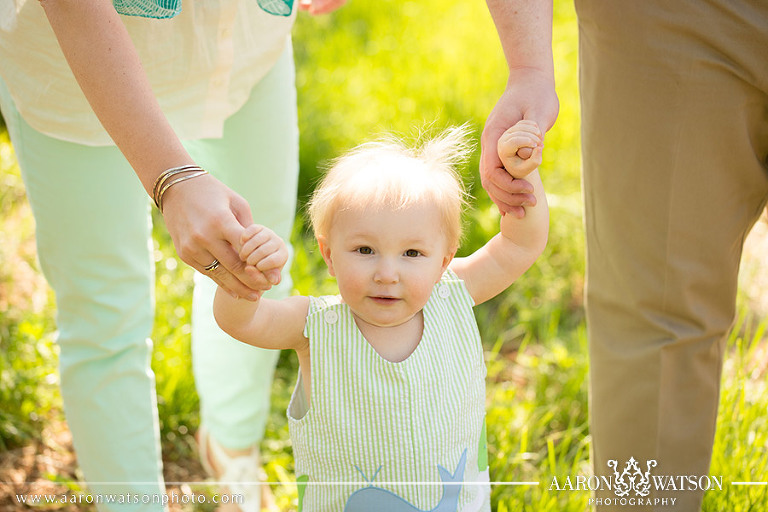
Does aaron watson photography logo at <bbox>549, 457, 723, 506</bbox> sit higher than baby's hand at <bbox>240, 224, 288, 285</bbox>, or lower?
lower

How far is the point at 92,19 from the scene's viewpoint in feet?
3.88

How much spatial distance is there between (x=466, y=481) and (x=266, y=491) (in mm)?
920

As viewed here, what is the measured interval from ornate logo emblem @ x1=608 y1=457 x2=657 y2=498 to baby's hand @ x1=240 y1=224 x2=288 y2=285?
3.30ft

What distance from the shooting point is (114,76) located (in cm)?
119

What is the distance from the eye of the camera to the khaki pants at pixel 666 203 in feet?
4.93

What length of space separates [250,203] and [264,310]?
1.79 ft

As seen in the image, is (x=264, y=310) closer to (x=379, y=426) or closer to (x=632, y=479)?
(x=379, y=426)

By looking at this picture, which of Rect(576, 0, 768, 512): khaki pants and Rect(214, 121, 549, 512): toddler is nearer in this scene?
Rect(214, 121, 549, 512): toddler

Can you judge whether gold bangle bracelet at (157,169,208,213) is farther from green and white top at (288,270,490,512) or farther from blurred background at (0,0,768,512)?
blurred background at (0,0,768,512)

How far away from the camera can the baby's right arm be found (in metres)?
1.13

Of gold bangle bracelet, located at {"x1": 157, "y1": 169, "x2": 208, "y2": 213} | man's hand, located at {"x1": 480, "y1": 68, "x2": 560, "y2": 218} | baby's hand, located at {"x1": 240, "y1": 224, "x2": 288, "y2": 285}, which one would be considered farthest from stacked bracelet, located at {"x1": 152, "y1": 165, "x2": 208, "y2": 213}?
man's hand, located at {"x1": 480, "y1": 68, "x2": 560, "y2": 218}

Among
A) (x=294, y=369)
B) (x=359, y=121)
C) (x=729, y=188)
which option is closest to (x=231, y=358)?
(x=294, y=369)

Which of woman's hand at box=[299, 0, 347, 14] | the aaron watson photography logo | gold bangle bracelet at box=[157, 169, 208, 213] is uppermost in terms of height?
woman's hand at box=[299, 0, 347, 14]

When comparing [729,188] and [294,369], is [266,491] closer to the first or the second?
[294,369]
